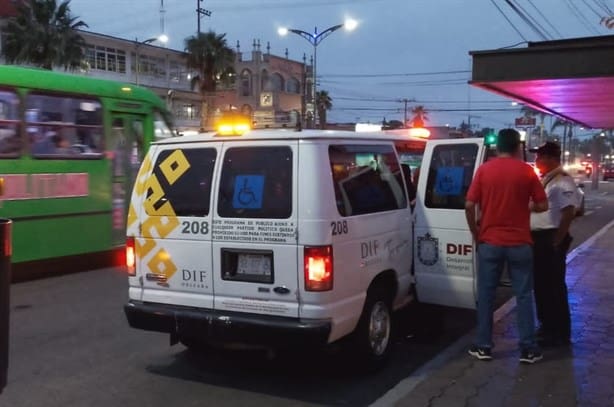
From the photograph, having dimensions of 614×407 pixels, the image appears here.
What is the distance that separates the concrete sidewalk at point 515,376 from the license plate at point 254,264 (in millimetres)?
1243

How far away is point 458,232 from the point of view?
5.79 m

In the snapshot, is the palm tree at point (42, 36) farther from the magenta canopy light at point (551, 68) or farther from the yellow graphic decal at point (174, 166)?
the yellow graphic decal at point (174, 166)

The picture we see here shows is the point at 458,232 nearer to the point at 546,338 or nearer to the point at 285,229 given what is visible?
the point at 546,338

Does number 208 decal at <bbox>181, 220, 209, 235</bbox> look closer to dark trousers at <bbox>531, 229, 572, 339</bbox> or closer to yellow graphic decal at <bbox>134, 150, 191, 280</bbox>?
yellow graphic decal at <bbox>134, 150, 191, 280</bbox>

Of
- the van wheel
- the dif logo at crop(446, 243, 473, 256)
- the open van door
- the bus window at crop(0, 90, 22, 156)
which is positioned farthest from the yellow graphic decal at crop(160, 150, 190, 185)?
the bus window at crop(0, 90, 22, 156)

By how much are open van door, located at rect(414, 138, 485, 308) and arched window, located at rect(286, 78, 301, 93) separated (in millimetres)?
64195

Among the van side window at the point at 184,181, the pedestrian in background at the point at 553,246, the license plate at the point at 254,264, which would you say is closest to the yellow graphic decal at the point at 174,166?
the van side window at the point at 184,181

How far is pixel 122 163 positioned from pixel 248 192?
6.47 metres

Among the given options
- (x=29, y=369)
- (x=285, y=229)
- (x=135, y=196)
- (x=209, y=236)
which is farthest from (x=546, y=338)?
(x=29, y=369)

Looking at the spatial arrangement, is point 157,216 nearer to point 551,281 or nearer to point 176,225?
point 176,225

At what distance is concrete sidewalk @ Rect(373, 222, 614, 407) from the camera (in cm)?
450

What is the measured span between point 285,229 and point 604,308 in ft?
14.4

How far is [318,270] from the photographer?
4633 mm

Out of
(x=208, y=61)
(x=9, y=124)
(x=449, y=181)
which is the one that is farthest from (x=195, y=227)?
(x=208, y=61)
